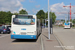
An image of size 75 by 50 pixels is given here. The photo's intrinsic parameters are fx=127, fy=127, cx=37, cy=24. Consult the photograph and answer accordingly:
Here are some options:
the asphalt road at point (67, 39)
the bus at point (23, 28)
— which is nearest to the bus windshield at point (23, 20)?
the bus at point (23, 28)

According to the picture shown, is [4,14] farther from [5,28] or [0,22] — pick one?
[5,28]

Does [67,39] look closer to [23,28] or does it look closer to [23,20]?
[23,28]

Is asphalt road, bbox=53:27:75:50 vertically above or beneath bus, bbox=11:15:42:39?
beneath

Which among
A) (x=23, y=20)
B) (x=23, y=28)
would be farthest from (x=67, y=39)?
(x=23, y=20)

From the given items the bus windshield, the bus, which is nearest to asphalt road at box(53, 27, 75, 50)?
the bus

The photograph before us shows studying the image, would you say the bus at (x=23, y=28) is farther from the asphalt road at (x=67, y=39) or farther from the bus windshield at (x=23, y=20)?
the asphalt road at (x=67, y=39)

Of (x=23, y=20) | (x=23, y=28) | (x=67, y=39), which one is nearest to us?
(x=23, y=28)

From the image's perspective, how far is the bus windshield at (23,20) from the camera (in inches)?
468

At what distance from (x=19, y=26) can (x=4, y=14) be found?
6618 centimetres

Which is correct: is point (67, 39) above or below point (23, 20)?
below

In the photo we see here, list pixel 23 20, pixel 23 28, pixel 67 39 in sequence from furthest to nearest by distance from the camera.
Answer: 1. pixel 67 39
2. pixel 23 20
3. pixel 23 28

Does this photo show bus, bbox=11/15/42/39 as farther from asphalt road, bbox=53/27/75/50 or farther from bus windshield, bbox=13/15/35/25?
asphalt road, bbox=53/27/75/50

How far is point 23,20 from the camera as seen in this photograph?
11930 millimetres

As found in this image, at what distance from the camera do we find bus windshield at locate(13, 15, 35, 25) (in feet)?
39.0
